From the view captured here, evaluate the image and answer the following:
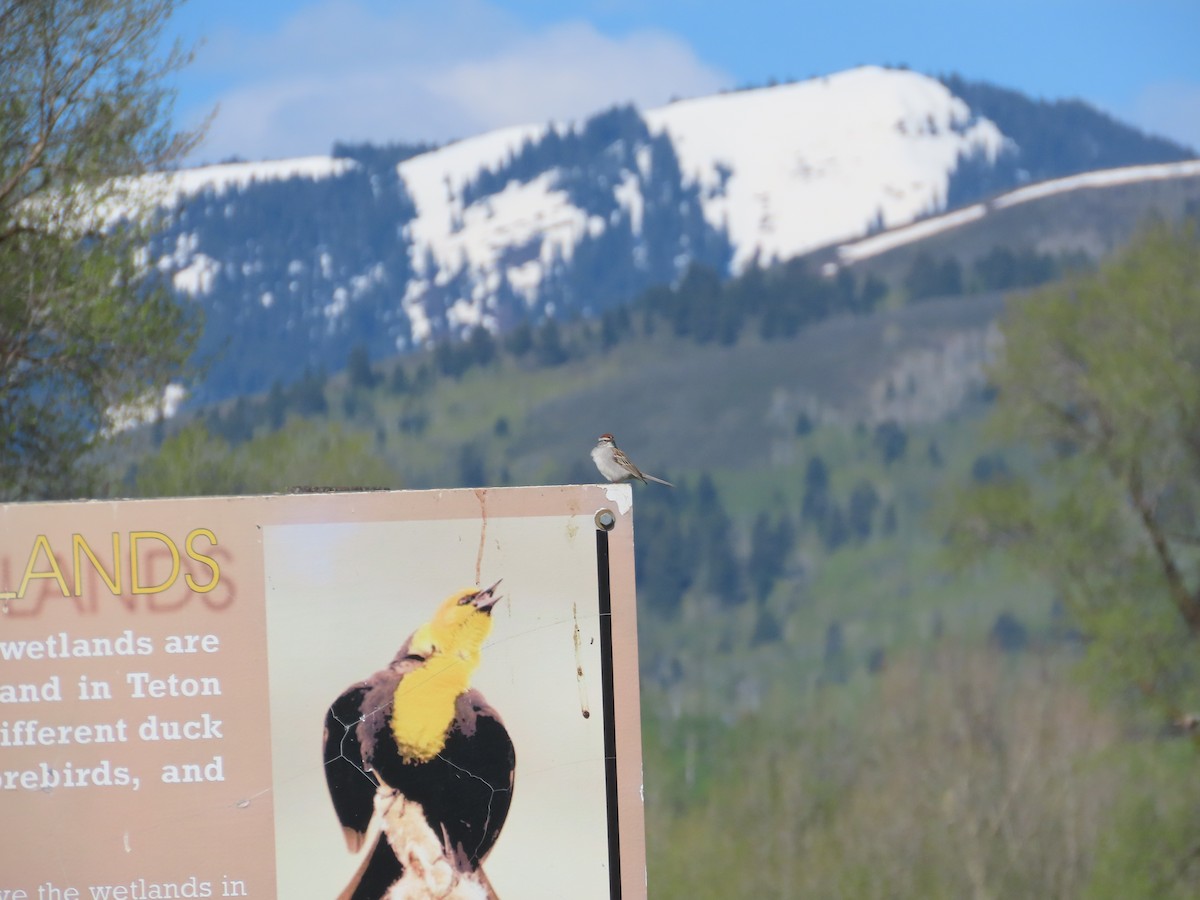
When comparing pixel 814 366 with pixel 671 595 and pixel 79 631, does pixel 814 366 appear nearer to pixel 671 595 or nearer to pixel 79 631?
pixel 671 595

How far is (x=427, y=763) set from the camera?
5.41m

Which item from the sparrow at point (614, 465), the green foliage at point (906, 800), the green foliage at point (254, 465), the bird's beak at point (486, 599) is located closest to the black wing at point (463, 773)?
the bird's beak at point (486, 599)

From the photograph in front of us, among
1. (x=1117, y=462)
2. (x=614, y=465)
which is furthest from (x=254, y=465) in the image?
(x=614, y=465)

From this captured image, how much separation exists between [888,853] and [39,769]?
57.5 meters

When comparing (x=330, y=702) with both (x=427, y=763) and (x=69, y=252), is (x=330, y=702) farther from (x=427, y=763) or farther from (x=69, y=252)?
(x=69, y=252)

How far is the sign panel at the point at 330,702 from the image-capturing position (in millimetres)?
5348

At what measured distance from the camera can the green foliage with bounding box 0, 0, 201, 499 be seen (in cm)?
1509

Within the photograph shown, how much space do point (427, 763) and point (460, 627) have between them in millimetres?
451

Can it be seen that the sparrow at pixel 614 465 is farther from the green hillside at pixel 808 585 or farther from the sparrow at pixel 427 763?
the green hillside at pixel 808 585

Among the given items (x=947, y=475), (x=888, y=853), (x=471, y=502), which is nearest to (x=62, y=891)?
(x=471, y=502)

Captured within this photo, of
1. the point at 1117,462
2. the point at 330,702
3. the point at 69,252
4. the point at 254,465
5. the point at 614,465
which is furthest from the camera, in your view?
the point at 254,465

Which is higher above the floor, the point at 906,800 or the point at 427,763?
the point at 427,763

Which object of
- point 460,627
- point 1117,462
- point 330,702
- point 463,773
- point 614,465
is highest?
point 1117,462

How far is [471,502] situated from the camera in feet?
17.7
